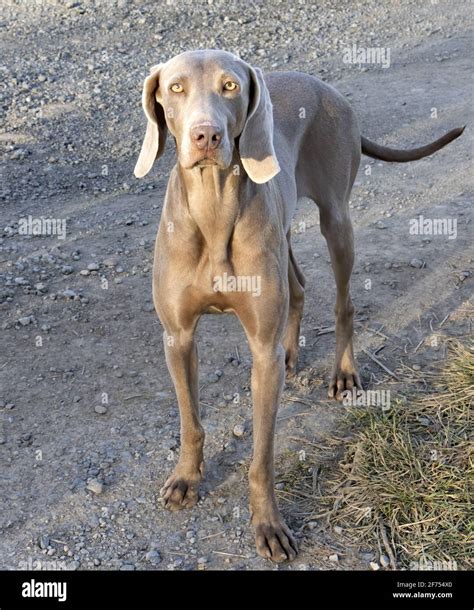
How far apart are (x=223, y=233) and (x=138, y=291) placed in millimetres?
1800

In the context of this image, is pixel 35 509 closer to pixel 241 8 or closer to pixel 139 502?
pixel 139 502

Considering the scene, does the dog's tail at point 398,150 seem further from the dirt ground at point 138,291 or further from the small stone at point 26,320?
the small stone at point 26,320

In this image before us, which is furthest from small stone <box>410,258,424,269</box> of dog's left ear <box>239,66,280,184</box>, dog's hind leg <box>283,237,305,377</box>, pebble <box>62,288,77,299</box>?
dog's left ear <box>239,66,280,184</box>

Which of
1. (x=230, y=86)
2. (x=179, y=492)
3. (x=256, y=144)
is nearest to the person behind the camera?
(x=230, y=86)

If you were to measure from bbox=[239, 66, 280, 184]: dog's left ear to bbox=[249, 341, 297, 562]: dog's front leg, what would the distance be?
64 cm

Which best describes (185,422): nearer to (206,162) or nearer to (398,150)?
(206,162)

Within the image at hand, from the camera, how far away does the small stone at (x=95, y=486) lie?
3422 millimetres

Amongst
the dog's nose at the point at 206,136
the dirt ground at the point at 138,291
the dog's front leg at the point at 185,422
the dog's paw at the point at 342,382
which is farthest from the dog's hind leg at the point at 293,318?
the dog's nose at the point at 206,136

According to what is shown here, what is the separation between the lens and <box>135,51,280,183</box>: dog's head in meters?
2.69

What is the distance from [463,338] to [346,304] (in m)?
0.74

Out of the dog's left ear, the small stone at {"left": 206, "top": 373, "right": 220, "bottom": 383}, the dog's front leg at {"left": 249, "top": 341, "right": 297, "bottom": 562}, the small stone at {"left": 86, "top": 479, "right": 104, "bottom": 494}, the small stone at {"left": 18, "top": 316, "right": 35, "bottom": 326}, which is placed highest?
the dog's left ear

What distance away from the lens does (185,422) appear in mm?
3373

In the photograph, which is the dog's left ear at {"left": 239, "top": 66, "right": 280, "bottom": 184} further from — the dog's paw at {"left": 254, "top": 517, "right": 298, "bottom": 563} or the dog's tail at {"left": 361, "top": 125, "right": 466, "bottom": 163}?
the dog's tail at {"left": 361, "top": 125, "right": 466, "bottom": 163}

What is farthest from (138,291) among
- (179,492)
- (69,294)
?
(179,492)
